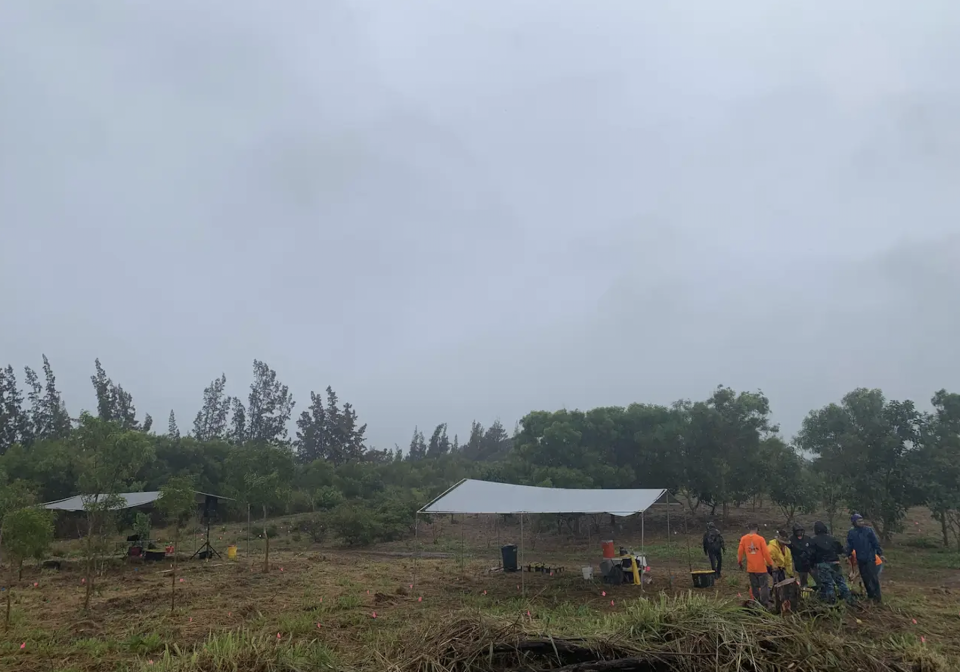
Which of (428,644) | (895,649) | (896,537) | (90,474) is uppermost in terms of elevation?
(90,474)

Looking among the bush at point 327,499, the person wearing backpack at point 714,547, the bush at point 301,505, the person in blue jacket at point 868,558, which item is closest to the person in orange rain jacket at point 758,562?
the person in blue jacket at point 868,558

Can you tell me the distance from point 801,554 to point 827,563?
0.50m

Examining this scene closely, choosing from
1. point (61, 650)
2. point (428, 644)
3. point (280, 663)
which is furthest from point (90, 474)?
point (428, 644)

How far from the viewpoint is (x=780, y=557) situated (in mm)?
9828

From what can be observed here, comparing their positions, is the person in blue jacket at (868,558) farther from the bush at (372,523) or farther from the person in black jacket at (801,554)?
the bush at (372,523)

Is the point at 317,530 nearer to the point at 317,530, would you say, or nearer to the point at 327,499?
the point at 317,530

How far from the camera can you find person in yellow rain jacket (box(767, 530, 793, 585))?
9.75m

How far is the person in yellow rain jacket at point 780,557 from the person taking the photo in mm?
9750

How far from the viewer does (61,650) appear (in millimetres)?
7879

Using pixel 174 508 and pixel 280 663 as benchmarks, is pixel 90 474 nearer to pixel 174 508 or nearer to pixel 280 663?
pixel 174 508

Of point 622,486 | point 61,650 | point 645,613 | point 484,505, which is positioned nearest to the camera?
point 645,613

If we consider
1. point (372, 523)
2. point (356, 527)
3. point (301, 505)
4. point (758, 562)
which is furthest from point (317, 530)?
point (758, 562)

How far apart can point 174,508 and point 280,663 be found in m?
8.51

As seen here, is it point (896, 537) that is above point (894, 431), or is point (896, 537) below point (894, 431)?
below
